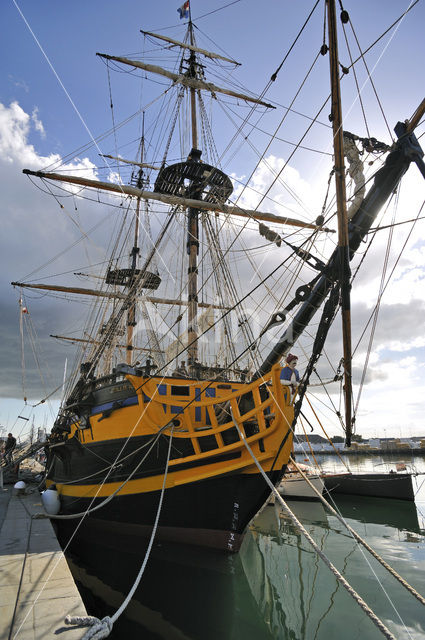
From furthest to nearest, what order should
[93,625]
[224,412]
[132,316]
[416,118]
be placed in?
[132,316], [224,412], [416,118], [93,625]

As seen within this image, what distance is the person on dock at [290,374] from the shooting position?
676 centimetres

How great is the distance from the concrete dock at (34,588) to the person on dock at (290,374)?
14.5 feet

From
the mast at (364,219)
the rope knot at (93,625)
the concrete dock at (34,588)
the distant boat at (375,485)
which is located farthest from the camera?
the distant boat at (375,485)

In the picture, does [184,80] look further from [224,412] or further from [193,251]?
[224,412]

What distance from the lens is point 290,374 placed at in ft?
22.3

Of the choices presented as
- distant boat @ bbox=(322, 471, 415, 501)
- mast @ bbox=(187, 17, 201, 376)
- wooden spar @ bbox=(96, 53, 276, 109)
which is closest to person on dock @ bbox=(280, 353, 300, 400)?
mast @ bbox=(187, 17, 201, 376)

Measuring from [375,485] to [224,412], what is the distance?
13.7 metres

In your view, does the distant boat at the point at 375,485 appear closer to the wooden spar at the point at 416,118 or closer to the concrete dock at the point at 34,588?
the concrete dock at the point at 34,588

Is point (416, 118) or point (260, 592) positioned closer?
point (416, 118)

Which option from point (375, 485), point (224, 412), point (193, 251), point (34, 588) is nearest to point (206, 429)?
point (224, 412)

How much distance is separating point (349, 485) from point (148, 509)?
13931 mm

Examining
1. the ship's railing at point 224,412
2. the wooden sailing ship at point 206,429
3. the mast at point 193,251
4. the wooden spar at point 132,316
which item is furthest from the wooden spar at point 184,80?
the ship's railing at point 224,412

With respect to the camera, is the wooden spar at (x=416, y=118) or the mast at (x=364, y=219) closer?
the wooden spar at (x=416, y=118)

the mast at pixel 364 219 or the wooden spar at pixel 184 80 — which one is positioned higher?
the wooden spar at pixel 184 80
